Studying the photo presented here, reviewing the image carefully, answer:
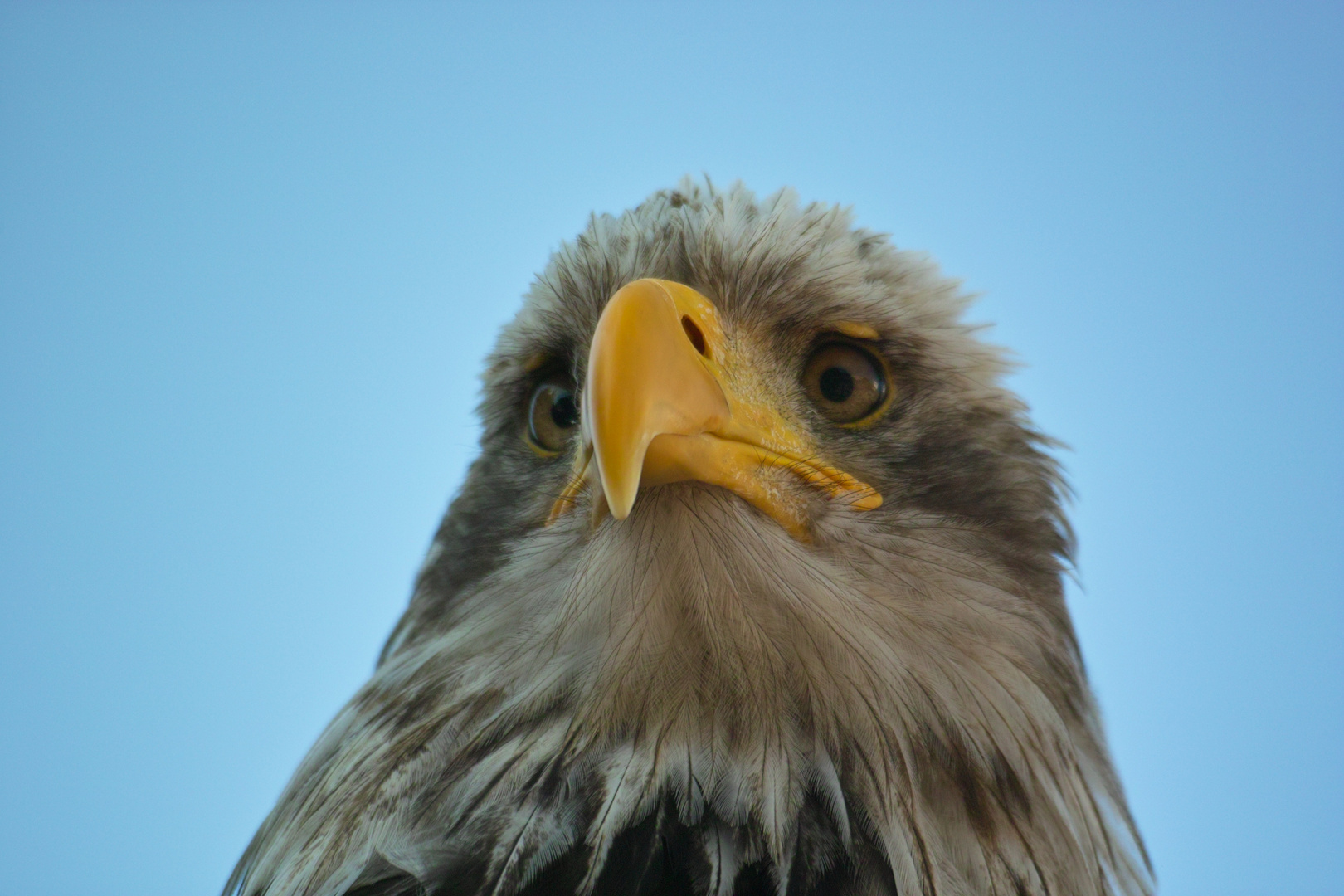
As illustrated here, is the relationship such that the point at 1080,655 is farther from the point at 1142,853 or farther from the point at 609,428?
the point at 609,428

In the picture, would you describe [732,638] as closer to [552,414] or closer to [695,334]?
[695,334]

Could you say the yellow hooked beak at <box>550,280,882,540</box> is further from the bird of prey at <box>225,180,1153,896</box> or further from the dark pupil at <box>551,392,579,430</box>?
the dark pupil at <box>551,392,579,430</box>

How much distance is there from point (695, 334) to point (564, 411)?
0.43 meters

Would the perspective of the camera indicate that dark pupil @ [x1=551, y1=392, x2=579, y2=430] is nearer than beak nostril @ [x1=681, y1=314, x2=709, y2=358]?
No

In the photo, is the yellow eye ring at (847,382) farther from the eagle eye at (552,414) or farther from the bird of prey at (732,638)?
the eagle eye at (552,414)

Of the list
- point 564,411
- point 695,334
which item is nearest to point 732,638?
point 695,334

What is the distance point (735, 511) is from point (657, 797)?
446mm

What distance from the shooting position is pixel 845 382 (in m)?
2.18

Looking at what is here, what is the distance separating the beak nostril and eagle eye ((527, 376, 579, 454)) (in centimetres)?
36

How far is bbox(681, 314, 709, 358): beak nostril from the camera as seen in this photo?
6.41 ft

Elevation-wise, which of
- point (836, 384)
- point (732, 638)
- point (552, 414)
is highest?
point (836, 384)

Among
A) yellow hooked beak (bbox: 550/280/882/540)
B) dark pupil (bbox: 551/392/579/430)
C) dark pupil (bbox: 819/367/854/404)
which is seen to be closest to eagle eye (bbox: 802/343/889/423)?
dark pupil (bbox: 819/367/854/404)

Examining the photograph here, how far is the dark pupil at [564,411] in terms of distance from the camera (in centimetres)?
228

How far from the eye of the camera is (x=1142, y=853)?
228 cm
